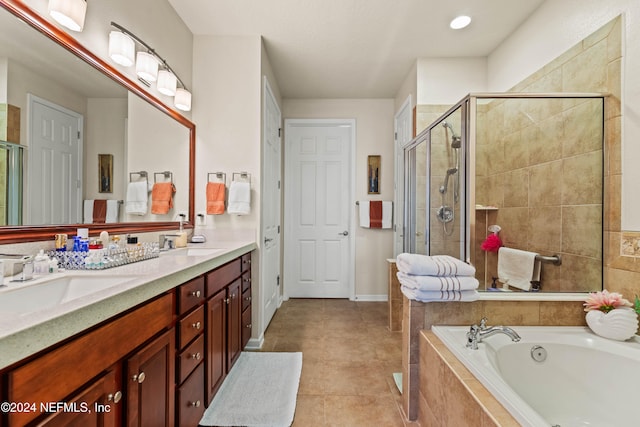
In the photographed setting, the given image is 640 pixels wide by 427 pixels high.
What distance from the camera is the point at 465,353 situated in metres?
1.28

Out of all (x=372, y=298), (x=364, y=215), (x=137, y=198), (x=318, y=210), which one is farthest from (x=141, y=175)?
(x=372, y=298)

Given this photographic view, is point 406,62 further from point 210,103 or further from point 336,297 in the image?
point 336,297

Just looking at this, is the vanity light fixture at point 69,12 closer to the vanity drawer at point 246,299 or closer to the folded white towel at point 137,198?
the folded white towel at point 137,198

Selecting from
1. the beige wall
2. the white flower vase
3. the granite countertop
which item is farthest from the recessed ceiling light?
the granite countertop

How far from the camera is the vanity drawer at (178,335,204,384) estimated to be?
128 centimetres

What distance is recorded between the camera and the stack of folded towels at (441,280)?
1.51 metres

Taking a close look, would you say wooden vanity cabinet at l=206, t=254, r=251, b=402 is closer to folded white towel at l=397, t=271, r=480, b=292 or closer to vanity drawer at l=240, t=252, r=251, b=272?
vanity drawer at l=240, t=252, r=251, b=272

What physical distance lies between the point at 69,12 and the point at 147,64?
0.58 meters

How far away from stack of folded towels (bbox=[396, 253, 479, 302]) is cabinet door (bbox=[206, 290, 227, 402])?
1.05 metres

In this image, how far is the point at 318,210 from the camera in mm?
3861

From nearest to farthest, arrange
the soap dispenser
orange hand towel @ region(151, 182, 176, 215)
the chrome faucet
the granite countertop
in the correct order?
the granite countertop
the soap dispenser
the chrome faucet
orange hand towel @ region(151, 182, 176, 215)

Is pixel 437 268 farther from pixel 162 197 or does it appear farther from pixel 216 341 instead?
pixel 162 197

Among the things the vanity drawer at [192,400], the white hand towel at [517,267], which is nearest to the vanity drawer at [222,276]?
the vanity drawer at [192,400]

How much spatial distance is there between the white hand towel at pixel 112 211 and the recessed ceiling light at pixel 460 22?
2669mm
